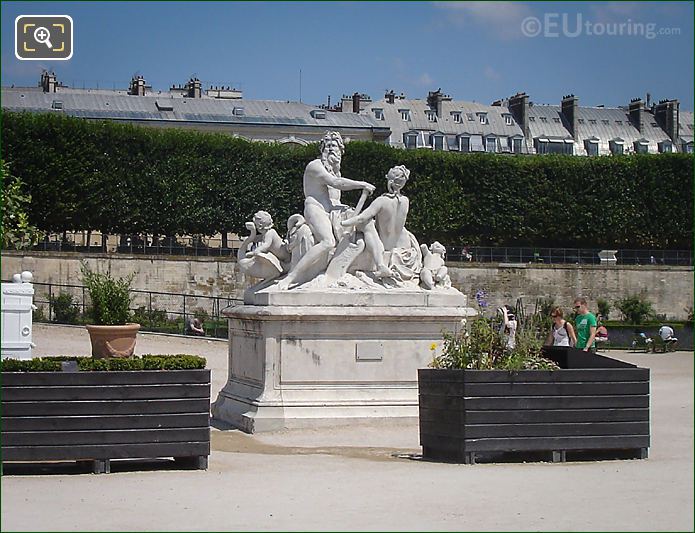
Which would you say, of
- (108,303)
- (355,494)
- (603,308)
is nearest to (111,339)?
(108,303)

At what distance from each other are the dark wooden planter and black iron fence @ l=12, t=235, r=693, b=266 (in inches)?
1342

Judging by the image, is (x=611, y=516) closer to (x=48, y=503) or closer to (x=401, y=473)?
(x=401, y=473)

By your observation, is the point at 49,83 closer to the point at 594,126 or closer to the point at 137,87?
the point at 137,87

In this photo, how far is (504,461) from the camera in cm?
921

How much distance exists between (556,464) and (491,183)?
37573 millimetres

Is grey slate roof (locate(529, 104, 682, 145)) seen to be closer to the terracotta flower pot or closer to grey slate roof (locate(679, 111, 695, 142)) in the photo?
grey slate roof (locate(679, 111, 695, 142))

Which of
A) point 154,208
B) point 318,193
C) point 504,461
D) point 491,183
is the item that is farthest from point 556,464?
point 491,183

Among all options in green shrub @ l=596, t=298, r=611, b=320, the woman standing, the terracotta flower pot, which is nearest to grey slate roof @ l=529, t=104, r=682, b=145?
green shrub @ l=596, t=298, r=611, b=320

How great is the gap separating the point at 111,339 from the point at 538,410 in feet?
13.3

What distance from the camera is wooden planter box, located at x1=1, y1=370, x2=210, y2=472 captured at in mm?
8398

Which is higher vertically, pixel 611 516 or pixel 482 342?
pixel 482 342

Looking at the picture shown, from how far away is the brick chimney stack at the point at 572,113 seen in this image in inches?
2621

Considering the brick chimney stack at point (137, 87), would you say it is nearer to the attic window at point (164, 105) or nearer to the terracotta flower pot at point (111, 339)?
the attic window at point (164, 105)

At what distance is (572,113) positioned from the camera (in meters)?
66.8
